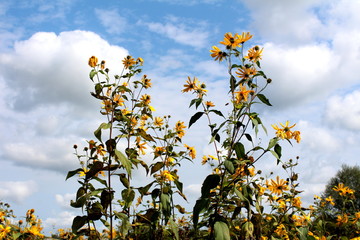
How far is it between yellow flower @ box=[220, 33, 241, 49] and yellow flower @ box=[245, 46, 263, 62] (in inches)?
6.5

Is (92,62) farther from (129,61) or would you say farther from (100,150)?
(100,150)

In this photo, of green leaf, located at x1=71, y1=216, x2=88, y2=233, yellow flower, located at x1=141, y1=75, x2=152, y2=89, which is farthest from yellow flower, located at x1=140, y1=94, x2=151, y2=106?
green leaf, located at x1=71, y1=216, x2=88, y2=233

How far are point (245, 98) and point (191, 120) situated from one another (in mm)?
571

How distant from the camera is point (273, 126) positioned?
3.62 meters

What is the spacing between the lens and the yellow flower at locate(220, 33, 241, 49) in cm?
321

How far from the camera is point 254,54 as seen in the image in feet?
10.8

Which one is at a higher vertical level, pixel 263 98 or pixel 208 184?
pixel 263 98

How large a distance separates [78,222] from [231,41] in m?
2.12

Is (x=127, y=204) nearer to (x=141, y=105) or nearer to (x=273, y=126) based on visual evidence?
(x=141, y=105)

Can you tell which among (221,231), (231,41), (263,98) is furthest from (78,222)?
(231,41)

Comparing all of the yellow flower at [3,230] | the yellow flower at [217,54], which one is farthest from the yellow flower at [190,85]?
the yellow flower at [3,230]

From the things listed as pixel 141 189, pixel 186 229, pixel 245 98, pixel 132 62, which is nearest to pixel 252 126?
pixel 245 98

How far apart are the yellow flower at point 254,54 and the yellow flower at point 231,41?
0.17 metres

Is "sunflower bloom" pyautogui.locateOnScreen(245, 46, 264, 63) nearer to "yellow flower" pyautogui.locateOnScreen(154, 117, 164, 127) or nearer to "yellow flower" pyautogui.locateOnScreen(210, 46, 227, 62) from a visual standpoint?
"yellow flower" pyautogui.locateOnScreen(210, 46, 227, 62)
